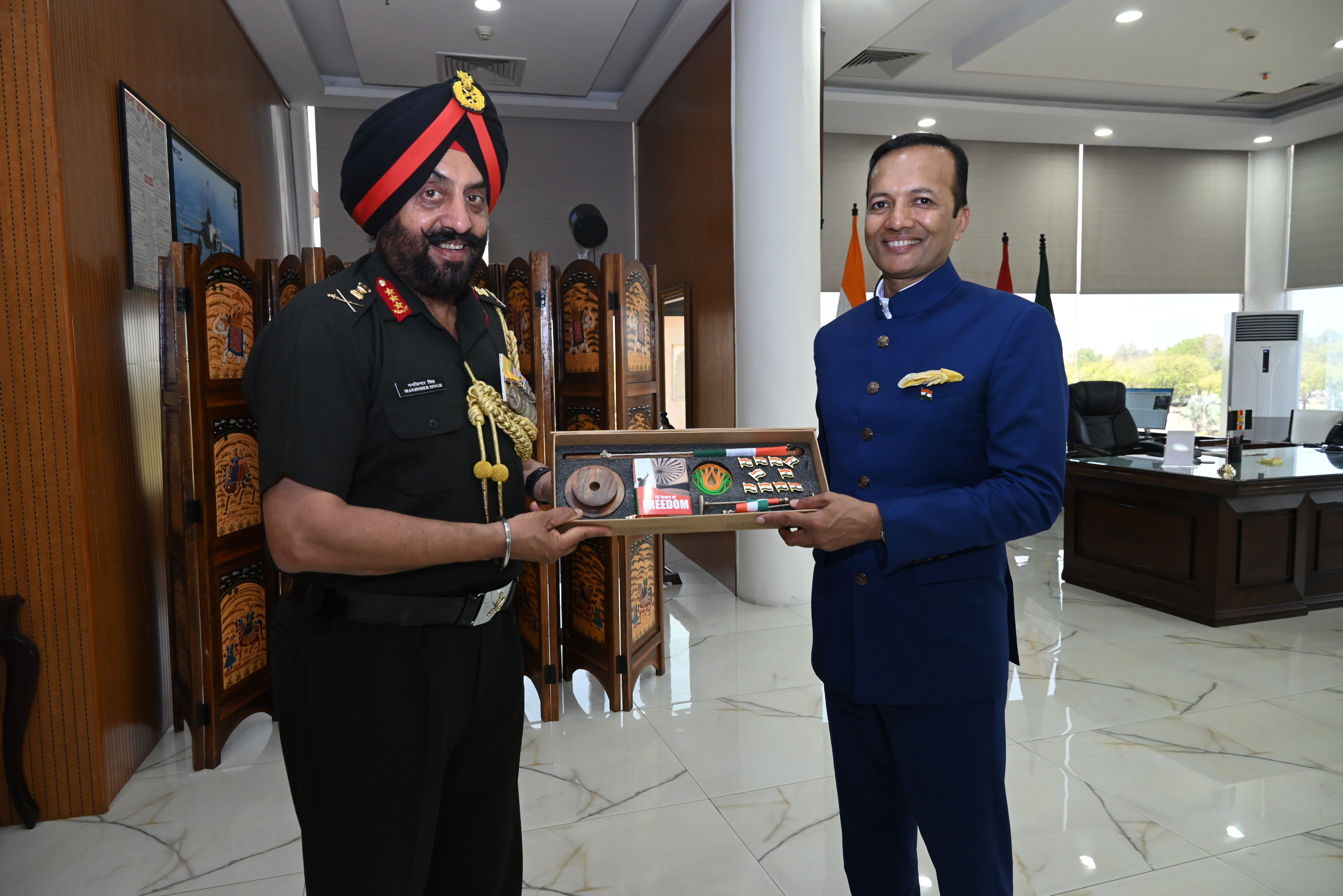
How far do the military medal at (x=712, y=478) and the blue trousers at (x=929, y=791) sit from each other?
1.51 feet

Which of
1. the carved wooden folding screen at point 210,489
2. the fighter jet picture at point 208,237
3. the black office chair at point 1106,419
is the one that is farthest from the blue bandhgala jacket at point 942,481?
the black office chair at point 1106,419

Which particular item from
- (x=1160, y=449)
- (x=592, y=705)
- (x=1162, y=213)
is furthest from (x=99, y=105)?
(x=1162, y=213)

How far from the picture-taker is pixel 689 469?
162 centimetres

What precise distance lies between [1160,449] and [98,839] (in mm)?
7202

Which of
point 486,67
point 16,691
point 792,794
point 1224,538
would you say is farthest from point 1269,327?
point 16,691

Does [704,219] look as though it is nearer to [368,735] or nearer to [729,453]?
[729,453]

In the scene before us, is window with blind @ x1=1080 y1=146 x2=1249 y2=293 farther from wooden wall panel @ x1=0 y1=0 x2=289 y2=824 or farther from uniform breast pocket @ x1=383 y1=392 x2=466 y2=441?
uniform breast pocket @ x1=383 y1=392 x2=466 y2=441

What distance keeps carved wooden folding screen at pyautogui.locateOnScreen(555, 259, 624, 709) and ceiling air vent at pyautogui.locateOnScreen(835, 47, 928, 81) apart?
377cm

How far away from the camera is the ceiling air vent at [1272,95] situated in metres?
6.91

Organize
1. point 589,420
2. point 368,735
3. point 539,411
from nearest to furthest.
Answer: point 368,735
point 539,411
point 589,420

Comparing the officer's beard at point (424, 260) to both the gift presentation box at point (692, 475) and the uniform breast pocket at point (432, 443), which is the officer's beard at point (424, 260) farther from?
the gift presentation box at point (692, 475)

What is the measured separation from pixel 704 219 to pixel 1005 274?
3.32 metres

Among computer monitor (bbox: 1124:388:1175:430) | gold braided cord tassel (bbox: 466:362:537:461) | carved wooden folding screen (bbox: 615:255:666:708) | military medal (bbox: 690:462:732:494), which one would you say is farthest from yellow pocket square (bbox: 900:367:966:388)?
computer monitor (bbox: 1124:388:1175:430)

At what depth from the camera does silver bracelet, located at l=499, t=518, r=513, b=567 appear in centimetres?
126
